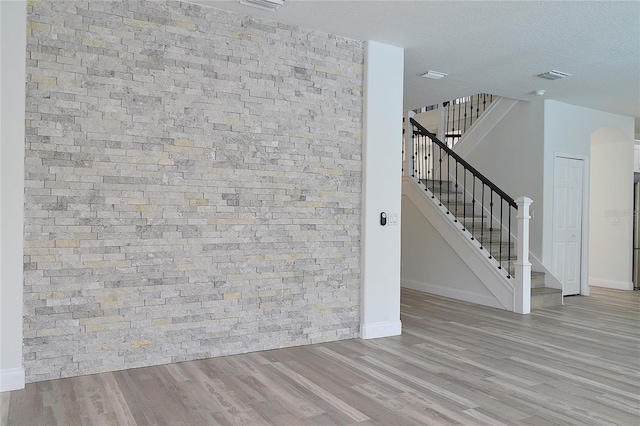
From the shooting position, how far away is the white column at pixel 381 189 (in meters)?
4.82

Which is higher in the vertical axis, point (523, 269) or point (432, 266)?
point (523, 269)

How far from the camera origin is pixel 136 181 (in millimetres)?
3816

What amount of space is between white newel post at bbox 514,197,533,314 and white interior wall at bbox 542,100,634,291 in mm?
1191

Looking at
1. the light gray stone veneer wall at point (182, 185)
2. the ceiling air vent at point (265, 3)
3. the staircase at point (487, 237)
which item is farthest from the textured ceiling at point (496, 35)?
the staircase at point (487, 237)

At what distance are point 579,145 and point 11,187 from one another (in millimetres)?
7295

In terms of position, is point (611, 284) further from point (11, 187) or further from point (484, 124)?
point (11, 187)

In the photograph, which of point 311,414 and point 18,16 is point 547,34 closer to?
point 311,414

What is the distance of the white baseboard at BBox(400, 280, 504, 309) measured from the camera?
256 inches

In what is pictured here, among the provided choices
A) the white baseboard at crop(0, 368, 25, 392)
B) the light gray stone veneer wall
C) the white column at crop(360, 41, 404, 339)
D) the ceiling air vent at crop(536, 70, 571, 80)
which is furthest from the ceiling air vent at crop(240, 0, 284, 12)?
the ceiling air vent at crop(536, 70, 571, 80)

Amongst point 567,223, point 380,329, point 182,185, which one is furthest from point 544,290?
point 182,185

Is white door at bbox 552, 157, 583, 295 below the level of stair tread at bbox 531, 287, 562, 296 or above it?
above

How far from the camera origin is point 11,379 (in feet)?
10.9

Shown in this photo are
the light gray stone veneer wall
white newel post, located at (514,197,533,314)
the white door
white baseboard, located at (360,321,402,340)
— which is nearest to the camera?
the light gray stone veneer wall

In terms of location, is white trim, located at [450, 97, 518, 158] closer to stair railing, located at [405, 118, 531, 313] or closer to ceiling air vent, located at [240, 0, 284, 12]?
stair railing, located at [405, 118, 531, 313]
